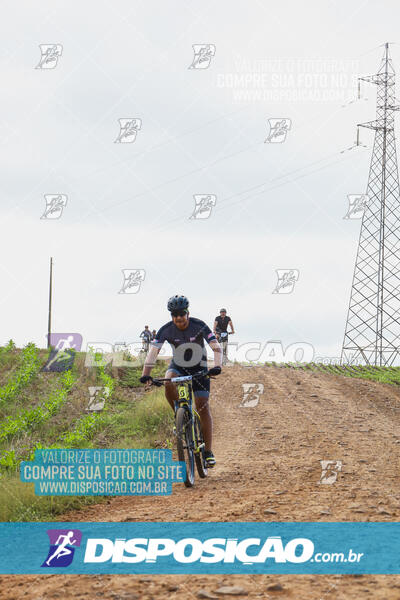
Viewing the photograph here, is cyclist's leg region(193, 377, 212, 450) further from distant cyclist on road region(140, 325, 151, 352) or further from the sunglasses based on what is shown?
distant cyclist on road region(140, 325, 151, 352)

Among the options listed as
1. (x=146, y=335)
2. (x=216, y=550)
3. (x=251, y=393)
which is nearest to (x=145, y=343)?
(x=146, y=335)

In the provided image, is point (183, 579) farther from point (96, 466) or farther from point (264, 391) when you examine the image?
point (264, 391)

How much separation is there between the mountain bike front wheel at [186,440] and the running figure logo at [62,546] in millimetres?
1994

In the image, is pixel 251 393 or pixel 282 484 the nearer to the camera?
pixel 282 484

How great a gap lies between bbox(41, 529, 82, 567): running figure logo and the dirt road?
375 mm

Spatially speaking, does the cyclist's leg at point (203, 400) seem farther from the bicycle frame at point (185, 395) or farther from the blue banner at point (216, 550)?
the blue banner at point (216, 550)

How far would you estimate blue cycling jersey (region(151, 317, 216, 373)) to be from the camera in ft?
30.1

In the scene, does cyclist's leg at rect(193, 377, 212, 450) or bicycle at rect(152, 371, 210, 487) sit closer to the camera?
bicycle at rect(152, 371, 210, 487)

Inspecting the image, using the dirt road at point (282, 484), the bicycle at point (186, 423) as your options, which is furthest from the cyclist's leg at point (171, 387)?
the dirt road at point (282, 484)

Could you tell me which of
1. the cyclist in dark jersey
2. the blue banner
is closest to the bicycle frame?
the blue banner

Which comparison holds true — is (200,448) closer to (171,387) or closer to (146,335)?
(171,387)

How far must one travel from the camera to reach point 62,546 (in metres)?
6.44

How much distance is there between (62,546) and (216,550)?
170 centimetres

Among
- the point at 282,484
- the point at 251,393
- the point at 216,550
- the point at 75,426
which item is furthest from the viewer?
the point at 251,393
